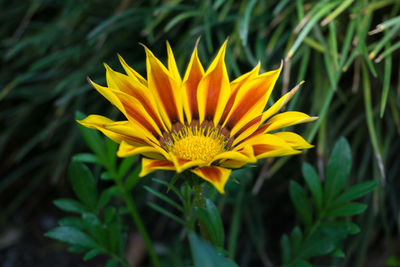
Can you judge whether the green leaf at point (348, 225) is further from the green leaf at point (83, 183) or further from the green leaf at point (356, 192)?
the green leaf at point (83, 183)

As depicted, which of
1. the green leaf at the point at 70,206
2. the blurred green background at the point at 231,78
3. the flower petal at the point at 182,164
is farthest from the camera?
the blurred green background at the point at 231,78

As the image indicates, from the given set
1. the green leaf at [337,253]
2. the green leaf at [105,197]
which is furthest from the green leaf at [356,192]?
the green leaf at [105,197]

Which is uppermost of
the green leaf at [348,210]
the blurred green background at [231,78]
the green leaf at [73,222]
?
the blurred green background at [231,78]

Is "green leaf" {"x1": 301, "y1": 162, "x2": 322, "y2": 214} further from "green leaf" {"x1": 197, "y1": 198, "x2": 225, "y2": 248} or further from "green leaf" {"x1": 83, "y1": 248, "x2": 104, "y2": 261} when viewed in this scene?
"green leaf" {"x1": 83, "y1": 248, "x2": 104, "y2": 261}

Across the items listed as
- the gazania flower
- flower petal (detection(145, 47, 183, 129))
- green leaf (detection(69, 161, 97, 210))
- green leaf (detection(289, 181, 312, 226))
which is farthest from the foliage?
green leaf (detection(69, 161, 97, 210))

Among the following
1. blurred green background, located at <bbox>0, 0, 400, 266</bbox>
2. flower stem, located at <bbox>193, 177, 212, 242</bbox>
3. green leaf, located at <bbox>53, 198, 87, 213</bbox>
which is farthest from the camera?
blurred green background, located at <bbox>0, 0, 400, 266</bbox>

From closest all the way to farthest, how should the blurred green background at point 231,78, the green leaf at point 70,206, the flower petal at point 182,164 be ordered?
the flower petal at point 182,164 < the green leaf at point 70,206 < the blurred green background at point 231,78

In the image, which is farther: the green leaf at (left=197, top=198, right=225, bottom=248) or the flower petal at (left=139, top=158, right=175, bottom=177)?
the green leaf at (left=197, top=198, right=225, bottom=248)
